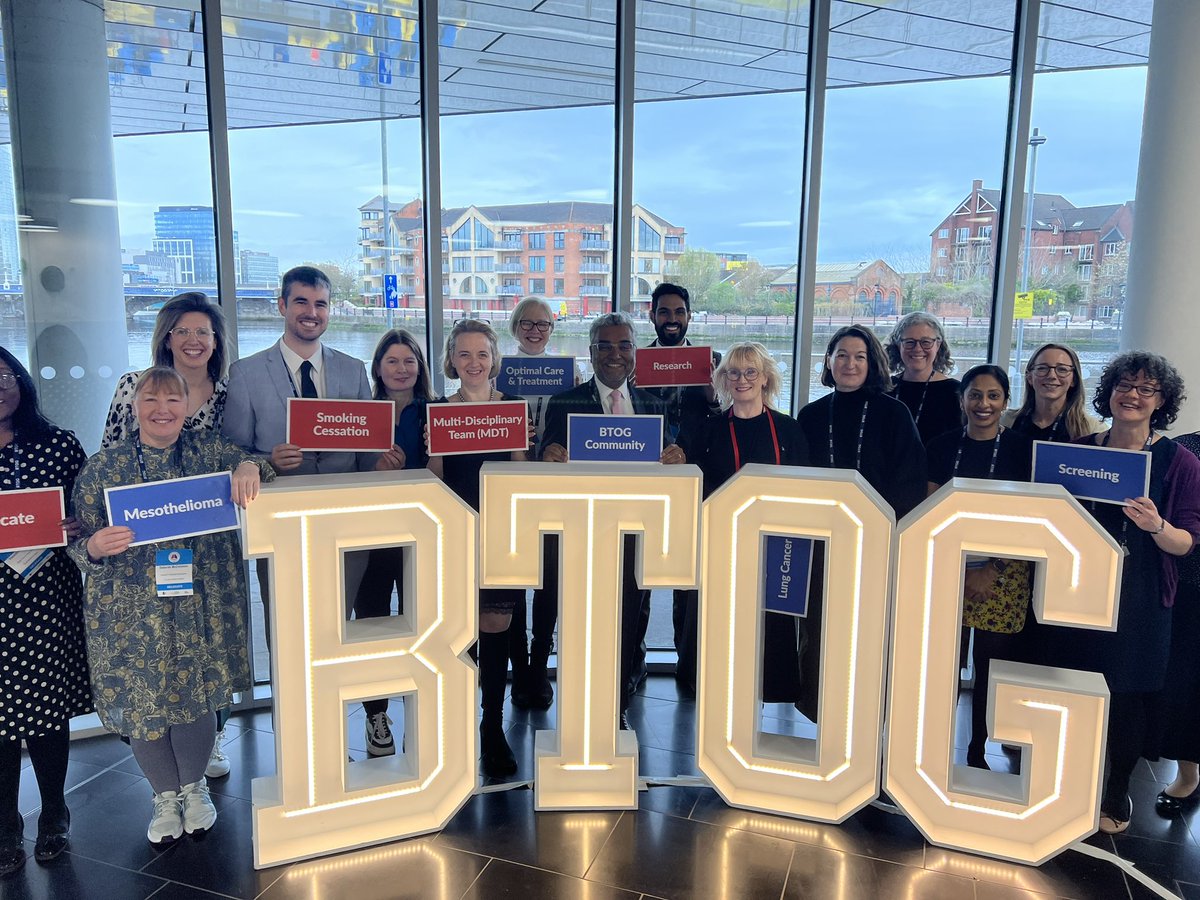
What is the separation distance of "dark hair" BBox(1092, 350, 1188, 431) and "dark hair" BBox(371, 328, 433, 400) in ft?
7.48

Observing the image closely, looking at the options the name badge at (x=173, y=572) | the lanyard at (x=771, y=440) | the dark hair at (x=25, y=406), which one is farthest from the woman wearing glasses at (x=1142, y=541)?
the dark hair at (x=25, y=406)

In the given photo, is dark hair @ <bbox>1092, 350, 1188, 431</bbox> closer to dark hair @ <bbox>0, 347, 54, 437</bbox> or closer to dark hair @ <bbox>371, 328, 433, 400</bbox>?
dark hair @ <bbox>371, 328, 433, 400</bbox>

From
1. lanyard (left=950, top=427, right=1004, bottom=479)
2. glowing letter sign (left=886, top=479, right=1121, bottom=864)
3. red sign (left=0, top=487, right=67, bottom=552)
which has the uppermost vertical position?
lanyard (left=950, top=427, right=1004, bottom=479)

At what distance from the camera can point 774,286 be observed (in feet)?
14.3

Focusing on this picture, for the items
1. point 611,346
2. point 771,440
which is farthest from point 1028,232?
point 611,346

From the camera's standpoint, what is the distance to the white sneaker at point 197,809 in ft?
8.33

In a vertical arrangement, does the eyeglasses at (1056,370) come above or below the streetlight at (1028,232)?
below

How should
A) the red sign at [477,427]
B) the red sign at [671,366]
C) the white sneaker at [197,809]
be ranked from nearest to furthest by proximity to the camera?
1. the white sneaker at [197,809]
2. the red sign at [477,427]
3. the red sign at [671,366]

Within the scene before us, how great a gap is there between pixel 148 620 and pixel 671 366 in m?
2.00

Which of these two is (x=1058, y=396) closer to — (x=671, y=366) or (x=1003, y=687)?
(x=1003, y=687)

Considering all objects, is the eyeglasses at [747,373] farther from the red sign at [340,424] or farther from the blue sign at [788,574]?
the red sign at [340,424]

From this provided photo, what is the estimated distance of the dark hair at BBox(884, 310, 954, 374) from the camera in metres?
3.49

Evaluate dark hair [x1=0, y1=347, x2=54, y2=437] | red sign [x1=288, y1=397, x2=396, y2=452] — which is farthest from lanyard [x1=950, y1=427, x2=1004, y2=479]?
dark hair [x1=0, y1=347, x2=54, y2=437]

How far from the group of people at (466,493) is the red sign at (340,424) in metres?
0.08
